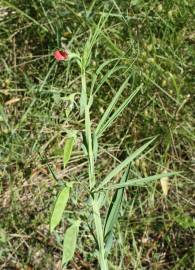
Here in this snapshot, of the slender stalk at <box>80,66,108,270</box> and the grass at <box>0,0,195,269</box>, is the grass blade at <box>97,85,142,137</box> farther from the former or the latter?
the grass at <box>0,0,195,269</box>

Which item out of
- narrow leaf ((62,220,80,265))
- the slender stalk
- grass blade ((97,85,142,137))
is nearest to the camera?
narrow leaf ((62,220,80,265))

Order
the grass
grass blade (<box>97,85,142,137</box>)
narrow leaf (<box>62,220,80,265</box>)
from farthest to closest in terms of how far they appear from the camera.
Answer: the grass < grass blade (<box>97,85,142,137</box>) < narrow leaf (<box>62,220,80,265</box>)

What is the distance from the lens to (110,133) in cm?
221

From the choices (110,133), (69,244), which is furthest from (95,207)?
(110,133)

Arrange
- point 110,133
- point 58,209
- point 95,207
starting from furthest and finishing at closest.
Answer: point 110,133
point 95,207
point 58,209

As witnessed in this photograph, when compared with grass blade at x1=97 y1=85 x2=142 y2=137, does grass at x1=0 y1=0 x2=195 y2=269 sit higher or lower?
lower

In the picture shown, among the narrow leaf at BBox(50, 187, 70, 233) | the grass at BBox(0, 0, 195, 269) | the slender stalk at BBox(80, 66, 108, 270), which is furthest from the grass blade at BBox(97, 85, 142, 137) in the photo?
the grass at BBox(0, 0, 195, 269)

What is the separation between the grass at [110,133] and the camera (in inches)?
81.0

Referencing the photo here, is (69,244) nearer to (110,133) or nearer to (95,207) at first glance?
(95,207)

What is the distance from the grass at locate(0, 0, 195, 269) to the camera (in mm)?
2057

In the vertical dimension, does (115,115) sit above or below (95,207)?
above

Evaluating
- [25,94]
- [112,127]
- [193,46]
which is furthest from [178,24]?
[25,94]

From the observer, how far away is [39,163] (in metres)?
2.24

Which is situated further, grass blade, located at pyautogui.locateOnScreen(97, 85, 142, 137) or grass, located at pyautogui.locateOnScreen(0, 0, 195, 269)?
grass, located at pyautogui.locateOnScreen(0, 0, 195, 269)
